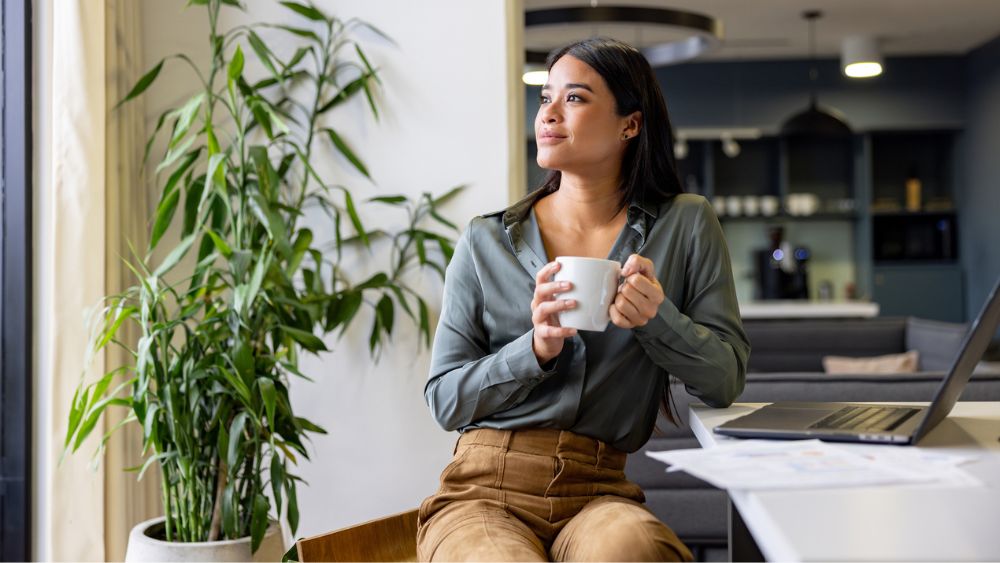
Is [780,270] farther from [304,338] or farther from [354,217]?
[304,338]

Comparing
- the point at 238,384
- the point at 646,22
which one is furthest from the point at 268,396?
the point at 646,22

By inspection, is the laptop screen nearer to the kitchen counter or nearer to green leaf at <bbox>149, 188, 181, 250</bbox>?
green leaf at <bbox>149, 188, 181, 250</bbox>

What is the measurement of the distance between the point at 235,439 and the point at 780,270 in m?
6.99

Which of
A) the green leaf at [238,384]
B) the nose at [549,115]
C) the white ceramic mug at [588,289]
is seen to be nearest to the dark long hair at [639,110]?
the nose at [549,115]

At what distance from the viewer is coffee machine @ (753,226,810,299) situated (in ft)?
28.2

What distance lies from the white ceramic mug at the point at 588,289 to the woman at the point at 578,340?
14 mm

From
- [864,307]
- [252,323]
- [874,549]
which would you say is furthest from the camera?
[864,307]

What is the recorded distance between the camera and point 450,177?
2.82m

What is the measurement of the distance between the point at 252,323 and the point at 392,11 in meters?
0.98

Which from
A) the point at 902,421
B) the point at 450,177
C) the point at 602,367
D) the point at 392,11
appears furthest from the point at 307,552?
the point at 392,11

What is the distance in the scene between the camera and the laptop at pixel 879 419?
1.16 metres

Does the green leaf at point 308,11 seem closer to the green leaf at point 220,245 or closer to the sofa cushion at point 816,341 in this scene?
the green leaf at point 220,245

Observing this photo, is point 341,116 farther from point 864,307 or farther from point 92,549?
point 864,307

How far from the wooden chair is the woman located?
0.16 meters
